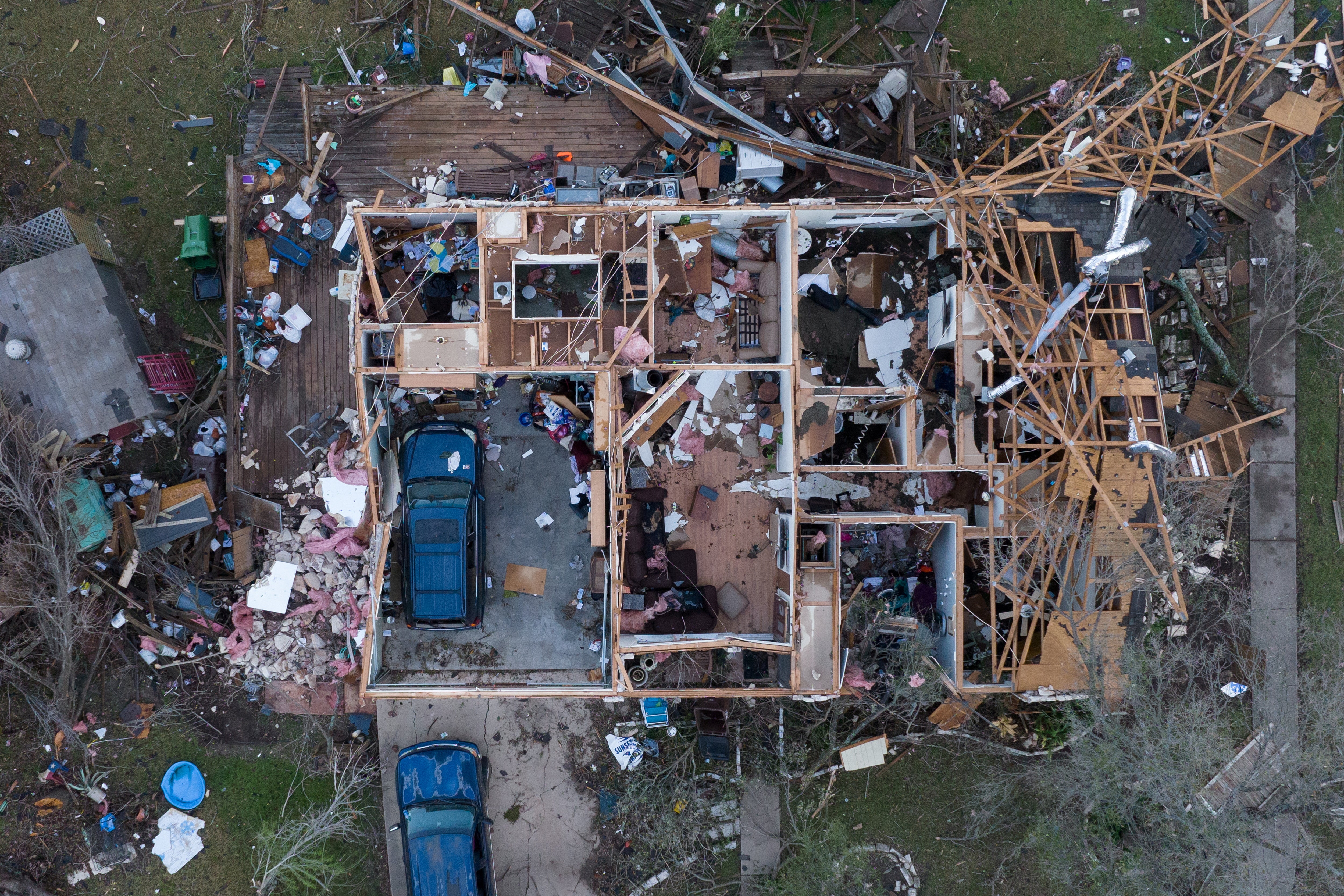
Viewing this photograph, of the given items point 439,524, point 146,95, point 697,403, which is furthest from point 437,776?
point 146,95

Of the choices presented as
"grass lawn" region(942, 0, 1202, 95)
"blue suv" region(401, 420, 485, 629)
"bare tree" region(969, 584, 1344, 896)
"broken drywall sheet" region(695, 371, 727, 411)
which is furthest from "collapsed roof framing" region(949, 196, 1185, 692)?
"blue suv" region(401, 420, 485, 629)

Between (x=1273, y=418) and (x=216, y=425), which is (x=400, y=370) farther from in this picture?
(x=1273, y=418)

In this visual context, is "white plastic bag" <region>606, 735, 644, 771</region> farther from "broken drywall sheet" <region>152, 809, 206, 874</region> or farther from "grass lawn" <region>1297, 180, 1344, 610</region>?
"grass lawn" <region>1297, 180, 1344, 610</region>

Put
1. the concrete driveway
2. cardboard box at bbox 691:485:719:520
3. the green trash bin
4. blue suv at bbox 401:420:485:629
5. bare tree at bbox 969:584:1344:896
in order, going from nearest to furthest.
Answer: bare tree at bbox 969:584:1344:896, blue suv at bbox 401:420:485:629, cardboard box at bbox 691:485:719:520, the green trash bin, the concrete driveway


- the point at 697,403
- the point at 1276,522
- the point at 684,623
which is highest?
the point at 697,403

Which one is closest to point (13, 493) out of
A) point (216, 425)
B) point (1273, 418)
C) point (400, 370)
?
point (216, 425)

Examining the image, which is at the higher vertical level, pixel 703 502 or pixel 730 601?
pixel 703 502

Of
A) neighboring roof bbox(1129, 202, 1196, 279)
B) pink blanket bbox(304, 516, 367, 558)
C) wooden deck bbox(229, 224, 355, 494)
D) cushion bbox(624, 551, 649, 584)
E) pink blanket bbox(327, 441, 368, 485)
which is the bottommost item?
cushion bbox(624, 551, 649, 584)

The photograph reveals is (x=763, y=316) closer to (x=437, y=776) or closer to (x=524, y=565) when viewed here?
A: (x=524, y=565)
